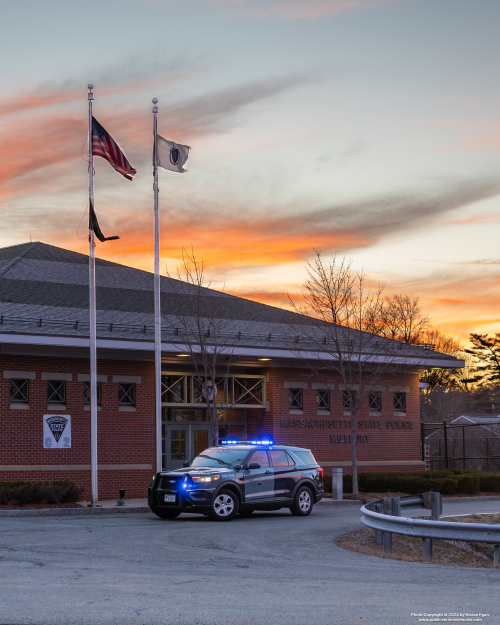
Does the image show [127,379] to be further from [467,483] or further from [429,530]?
[429,530]

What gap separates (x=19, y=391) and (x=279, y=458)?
8.66 metres

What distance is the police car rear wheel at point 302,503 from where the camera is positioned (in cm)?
2088

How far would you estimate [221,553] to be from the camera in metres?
13.5

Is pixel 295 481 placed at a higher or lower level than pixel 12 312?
lower

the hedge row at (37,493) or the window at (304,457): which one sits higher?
the window at (304,457)

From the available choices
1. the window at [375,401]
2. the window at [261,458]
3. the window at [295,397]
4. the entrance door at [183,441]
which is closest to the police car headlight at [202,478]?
the window at [261,458]

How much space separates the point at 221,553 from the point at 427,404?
249 feet

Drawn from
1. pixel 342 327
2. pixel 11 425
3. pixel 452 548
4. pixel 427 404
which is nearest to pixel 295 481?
pixel 452 548

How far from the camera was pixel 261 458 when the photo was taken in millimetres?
20297

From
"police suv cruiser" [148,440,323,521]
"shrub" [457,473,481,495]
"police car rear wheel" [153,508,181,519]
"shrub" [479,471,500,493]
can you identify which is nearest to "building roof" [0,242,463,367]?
"shrub" [479,471,500,493]

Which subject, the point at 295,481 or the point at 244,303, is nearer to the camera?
the point at 295,481

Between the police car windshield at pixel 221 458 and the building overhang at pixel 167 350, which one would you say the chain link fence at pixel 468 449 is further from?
the police car windshield at pixel 221 458

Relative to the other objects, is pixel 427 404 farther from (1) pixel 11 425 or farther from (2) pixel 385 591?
(2) pixel 385 591

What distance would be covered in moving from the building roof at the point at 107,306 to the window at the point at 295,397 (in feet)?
6.30
